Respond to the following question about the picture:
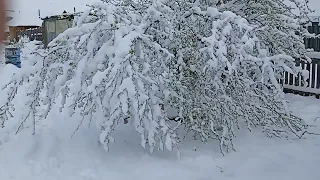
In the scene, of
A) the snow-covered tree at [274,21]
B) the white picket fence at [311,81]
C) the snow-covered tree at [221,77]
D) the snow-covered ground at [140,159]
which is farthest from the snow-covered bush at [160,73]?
the white picket fence at [311,81]

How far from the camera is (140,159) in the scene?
4.33 metres

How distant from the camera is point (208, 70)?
439cm

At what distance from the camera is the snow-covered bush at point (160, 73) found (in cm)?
410

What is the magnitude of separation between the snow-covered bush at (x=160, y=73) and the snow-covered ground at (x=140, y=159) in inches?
7.7

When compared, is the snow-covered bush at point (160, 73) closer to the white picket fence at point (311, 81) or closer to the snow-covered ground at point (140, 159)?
the snow-covered ground at point (140, 159)

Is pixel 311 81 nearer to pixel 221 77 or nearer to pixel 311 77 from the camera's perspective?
pixel 311 77

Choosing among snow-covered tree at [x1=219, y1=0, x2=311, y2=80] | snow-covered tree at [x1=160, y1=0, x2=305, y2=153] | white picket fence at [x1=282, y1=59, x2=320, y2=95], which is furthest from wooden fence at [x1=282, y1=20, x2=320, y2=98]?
snow-covered tree at [x1=160, y1=0, x2=305, y2=153]

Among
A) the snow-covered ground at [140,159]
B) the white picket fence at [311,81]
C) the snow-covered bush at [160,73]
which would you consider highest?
the snow-covered bush at [160,73]

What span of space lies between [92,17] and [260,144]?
2326mm

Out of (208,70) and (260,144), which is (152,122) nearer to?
(208,70)

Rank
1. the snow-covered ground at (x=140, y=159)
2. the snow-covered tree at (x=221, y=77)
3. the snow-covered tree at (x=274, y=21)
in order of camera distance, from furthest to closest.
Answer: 1. the snow-covered tree at (x=274, y=21)
2. the snow-covered tree at (x=221, y=77)
3. the snow-covered ground at (x=140, y=159)

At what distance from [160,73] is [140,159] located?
899 millimetres

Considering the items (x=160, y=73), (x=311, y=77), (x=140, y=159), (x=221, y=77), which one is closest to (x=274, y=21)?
(x=221, y=77)

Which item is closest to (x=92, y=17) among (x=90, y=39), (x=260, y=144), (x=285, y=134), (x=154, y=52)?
(x=90, y=39)
